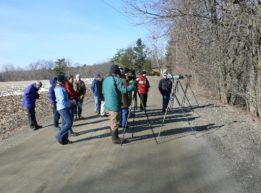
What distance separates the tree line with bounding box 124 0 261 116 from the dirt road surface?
5.33m

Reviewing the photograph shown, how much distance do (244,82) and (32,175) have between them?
14.1 meters

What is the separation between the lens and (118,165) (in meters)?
8.18

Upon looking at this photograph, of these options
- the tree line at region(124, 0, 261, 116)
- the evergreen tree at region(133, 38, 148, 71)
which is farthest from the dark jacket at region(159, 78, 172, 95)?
the evergreen tree at region(133, 38, 148, 71)

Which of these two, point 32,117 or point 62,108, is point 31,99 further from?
point 62,108

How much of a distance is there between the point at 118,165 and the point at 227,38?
477 inches

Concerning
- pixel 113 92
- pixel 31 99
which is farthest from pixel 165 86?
pixel 113 92

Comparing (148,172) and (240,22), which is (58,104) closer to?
(148,172)

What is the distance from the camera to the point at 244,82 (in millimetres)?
19359

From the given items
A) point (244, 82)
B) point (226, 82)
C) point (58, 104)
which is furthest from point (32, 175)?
point (226, 82)

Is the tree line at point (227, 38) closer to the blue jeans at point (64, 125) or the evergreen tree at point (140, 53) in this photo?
the blue jeans at point (64, 125)

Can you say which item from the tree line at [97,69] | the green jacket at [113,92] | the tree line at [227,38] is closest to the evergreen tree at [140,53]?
the tree line at [97,69]

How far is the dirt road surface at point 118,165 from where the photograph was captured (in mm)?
6855

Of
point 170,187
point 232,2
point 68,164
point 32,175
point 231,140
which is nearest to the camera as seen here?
point 170,187

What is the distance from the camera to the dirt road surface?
270 inches
